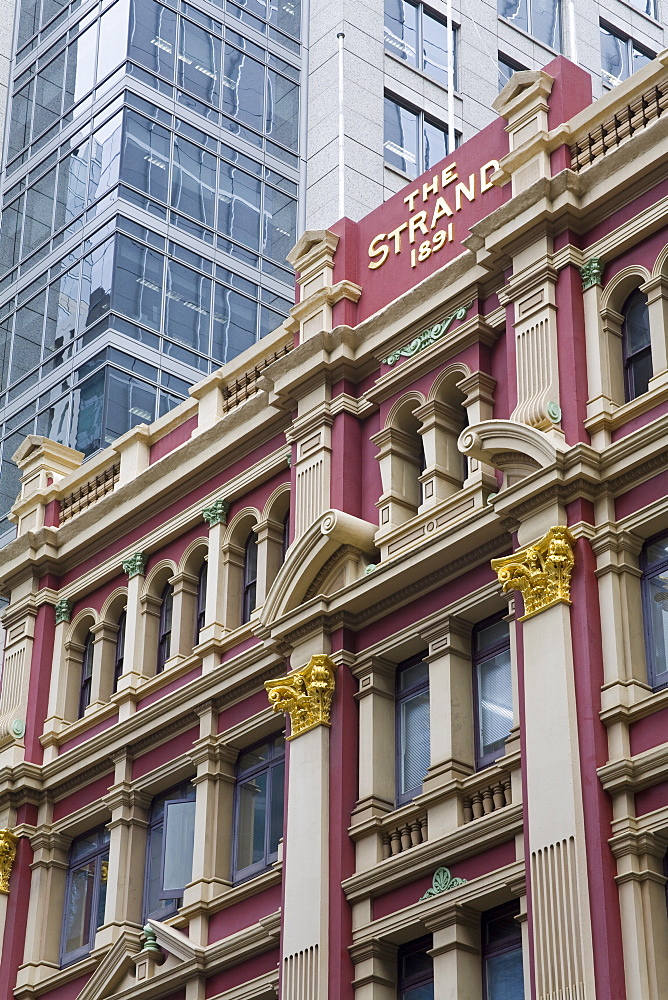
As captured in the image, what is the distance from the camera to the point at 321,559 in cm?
3369

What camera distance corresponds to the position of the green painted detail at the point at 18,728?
40.2 meters

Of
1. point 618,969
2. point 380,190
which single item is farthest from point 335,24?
point 618,969

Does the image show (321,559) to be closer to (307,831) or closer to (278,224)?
(307,831)

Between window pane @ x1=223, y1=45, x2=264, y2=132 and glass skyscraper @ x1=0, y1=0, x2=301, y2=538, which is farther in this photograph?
window pane @ x1=223, y1=45, x2=264, y2=132

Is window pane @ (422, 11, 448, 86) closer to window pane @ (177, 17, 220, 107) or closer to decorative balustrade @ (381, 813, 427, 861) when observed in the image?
window pane @ (177, 17, 220, 107)

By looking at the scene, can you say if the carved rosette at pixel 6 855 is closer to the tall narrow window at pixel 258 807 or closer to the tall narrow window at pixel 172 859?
the tall narrow window at pixel 172 859

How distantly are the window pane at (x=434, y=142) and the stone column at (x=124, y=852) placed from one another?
30504 mm

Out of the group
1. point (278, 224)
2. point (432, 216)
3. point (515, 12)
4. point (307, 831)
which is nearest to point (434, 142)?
point (278, 224)

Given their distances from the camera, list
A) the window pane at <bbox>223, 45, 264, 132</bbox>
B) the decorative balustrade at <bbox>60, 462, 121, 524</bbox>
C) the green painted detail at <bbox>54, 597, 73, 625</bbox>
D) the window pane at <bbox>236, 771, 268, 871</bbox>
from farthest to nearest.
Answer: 1. the window pane at <bbox>223, 45, 264, 132</bbox>
2. the decorative balustrade at <bbox>60, 462, 121, 524</bbox>
3. the green painted detail at <bbox>54, 597, 73, 625</bbox>
4. the window pane at <bbox>236, 771, 268, 871</bbox>

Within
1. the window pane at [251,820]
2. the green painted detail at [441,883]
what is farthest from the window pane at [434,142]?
the green painted detail at [441,883]

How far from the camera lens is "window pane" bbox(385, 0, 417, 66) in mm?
62969

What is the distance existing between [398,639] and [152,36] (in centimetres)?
3167

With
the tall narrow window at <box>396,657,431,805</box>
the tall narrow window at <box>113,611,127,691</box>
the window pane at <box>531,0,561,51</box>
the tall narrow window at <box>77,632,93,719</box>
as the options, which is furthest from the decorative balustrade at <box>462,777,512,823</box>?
the window pane at <box>531,0,561,51</box>

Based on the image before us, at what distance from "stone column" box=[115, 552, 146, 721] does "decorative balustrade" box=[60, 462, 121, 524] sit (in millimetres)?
2430
